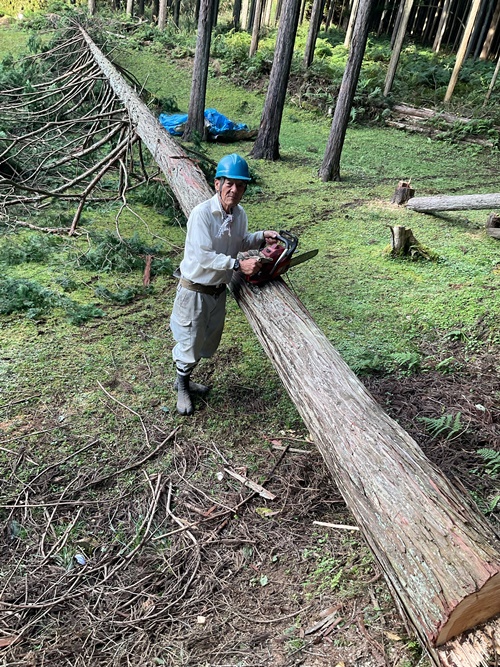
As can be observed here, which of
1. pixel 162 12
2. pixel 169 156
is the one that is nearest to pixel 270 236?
pixel 169 156

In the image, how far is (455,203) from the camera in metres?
8.30

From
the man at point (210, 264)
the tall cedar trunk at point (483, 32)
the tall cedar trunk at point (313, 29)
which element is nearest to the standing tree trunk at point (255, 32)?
the tall cedar trunk at point (313, 29)

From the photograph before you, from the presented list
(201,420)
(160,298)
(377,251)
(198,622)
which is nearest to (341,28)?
(377,251)

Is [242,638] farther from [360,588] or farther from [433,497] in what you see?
[433,497]

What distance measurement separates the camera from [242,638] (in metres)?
2.45

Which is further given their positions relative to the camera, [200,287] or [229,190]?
[200,287]

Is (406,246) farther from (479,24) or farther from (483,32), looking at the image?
(479,24)

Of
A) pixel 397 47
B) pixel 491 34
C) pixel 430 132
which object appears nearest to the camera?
pixel 397 47

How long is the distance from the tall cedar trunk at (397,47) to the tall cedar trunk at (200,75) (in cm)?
604

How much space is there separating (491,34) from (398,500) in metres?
24.0

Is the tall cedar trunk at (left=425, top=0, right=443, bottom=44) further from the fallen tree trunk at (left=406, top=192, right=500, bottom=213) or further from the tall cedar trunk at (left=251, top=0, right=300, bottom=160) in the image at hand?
the fallen tree trunk at (left=406, top=192, right=500, bottom=213)

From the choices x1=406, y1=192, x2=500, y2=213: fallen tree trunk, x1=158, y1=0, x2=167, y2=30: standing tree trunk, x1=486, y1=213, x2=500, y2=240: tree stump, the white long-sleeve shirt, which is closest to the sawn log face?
the white long-sleeve shirt

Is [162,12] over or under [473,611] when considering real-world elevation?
over

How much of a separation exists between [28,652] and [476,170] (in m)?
13.2
